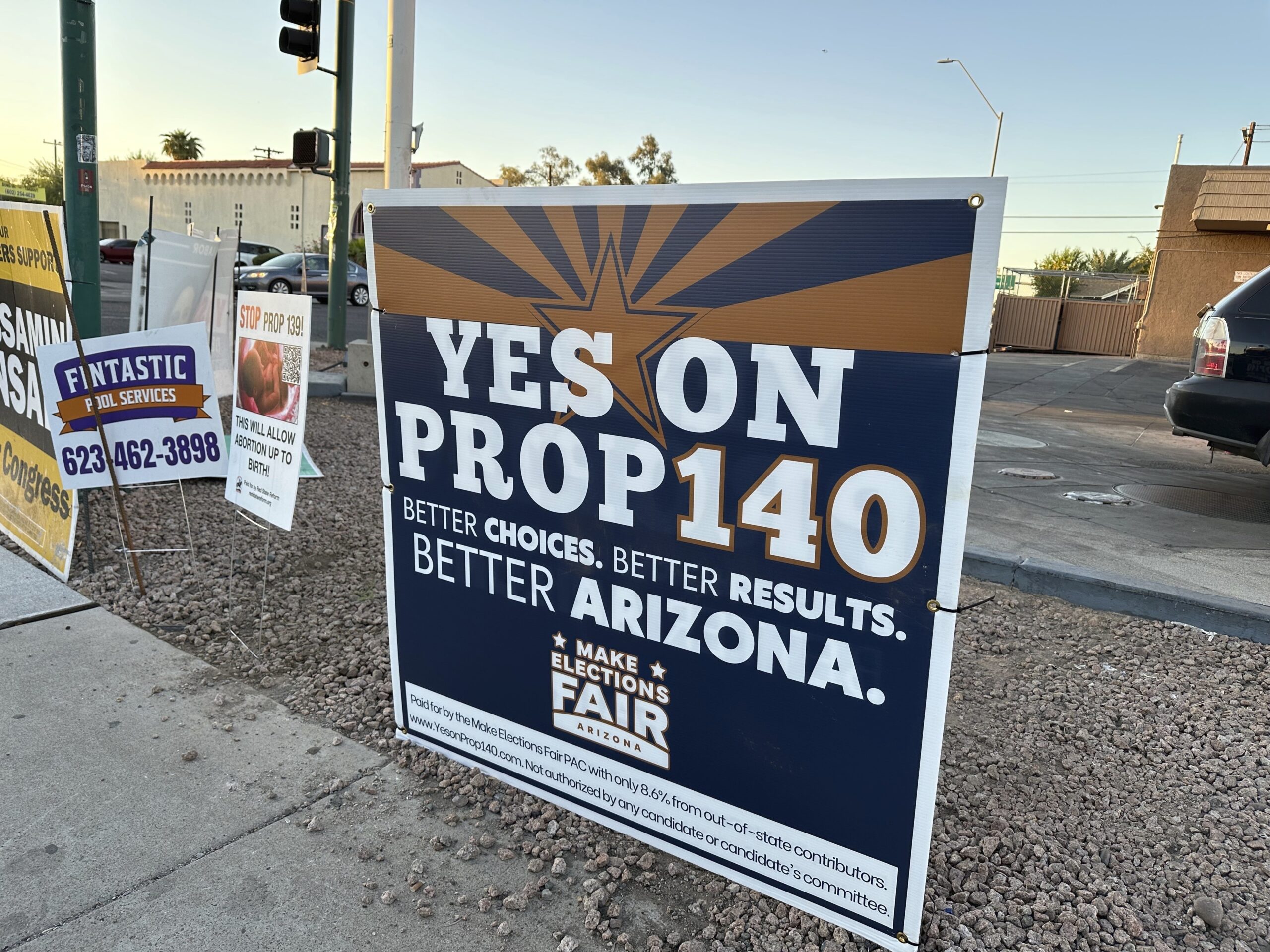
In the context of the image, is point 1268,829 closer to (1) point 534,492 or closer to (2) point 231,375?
(1) point 534,492

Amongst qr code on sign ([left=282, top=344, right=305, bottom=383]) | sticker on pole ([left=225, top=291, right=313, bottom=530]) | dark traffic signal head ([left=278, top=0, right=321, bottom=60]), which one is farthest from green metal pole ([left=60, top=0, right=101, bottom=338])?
dark traffic signal head ([left=278, top=0, right=321, bottom=60])

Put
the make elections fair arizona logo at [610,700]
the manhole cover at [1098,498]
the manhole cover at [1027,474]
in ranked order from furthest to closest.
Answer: the manhole cover at [1027,474] → the manhole cover at [1098,498] → the make elections fair arizona logo at [610,700]

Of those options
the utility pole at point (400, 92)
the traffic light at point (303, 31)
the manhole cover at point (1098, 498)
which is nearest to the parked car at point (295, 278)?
the traffic light at point (303, 31)

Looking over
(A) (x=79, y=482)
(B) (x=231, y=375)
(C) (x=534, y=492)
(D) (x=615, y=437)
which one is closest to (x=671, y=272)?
(D) (x=615, y=437)

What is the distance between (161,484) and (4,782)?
3880mm

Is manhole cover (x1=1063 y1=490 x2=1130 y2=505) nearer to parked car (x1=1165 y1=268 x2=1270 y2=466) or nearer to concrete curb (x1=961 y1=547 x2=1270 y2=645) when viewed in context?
parked car (x1=1165 y1=268 x2=1270 y2=466)

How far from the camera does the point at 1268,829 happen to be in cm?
292

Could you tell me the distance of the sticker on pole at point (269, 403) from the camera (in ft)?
13.6

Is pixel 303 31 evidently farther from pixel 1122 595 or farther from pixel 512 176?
pixel 512 176

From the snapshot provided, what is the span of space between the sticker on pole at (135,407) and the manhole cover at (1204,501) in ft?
22.3

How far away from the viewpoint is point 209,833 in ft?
9.43

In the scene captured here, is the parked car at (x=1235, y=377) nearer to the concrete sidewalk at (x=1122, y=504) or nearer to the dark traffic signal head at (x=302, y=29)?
the concrete sidewalk at (x=1122, y=504)

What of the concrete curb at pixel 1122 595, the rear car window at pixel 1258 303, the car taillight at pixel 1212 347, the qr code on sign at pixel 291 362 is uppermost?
the rear car window at pixel 1258 303

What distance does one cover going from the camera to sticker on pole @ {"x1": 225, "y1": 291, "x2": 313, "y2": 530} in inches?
163
